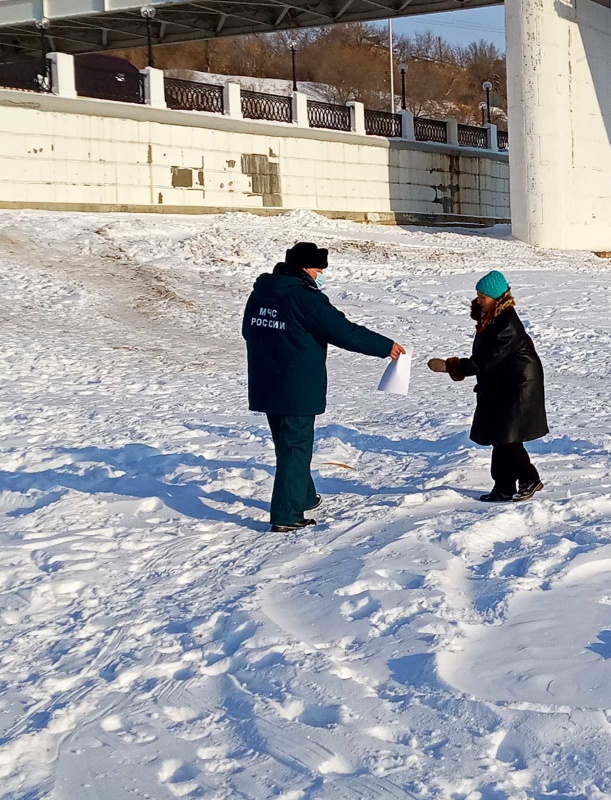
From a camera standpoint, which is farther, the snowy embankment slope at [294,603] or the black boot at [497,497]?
the black boot at [497,497]

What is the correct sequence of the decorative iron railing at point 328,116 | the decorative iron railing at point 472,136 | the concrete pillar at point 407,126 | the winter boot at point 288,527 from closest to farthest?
1. the winter boot at point 288,527
2. the decorative iron railing at point 328,116
3. the concrete pillar at point 407,126
4. the decorative iron railing at point 472,136

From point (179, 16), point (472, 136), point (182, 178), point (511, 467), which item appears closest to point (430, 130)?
point (472, 136)

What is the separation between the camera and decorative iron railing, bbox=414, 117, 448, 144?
97.6 ft

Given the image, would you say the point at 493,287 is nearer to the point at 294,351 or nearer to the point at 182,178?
the point at 294,351

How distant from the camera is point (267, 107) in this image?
25.7 metres

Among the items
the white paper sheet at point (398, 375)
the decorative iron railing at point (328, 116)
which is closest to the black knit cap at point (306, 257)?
the white paper sheet at point (398, 375)

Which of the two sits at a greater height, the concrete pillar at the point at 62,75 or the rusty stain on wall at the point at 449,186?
the concrete pillar at the point at 62,75

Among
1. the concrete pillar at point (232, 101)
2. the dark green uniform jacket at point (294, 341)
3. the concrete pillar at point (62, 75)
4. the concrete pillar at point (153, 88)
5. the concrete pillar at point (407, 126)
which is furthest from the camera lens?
the concrete pillar at point (407, 126)

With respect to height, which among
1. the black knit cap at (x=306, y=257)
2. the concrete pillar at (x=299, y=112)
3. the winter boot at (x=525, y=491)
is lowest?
the winter boot at (x=525, y=491)

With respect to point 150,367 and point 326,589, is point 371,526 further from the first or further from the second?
point 150,367

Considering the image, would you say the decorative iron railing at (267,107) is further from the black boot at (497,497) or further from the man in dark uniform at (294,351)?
the black boot at (497,497)

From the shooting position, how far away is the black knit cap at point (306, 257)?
5617 mm

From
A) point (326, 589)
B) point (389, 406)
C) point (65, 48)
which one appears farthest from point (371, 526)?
point (65, 48)

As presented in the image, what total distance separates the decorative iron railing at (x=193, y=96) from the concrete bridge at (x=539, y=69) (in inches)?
87.4
